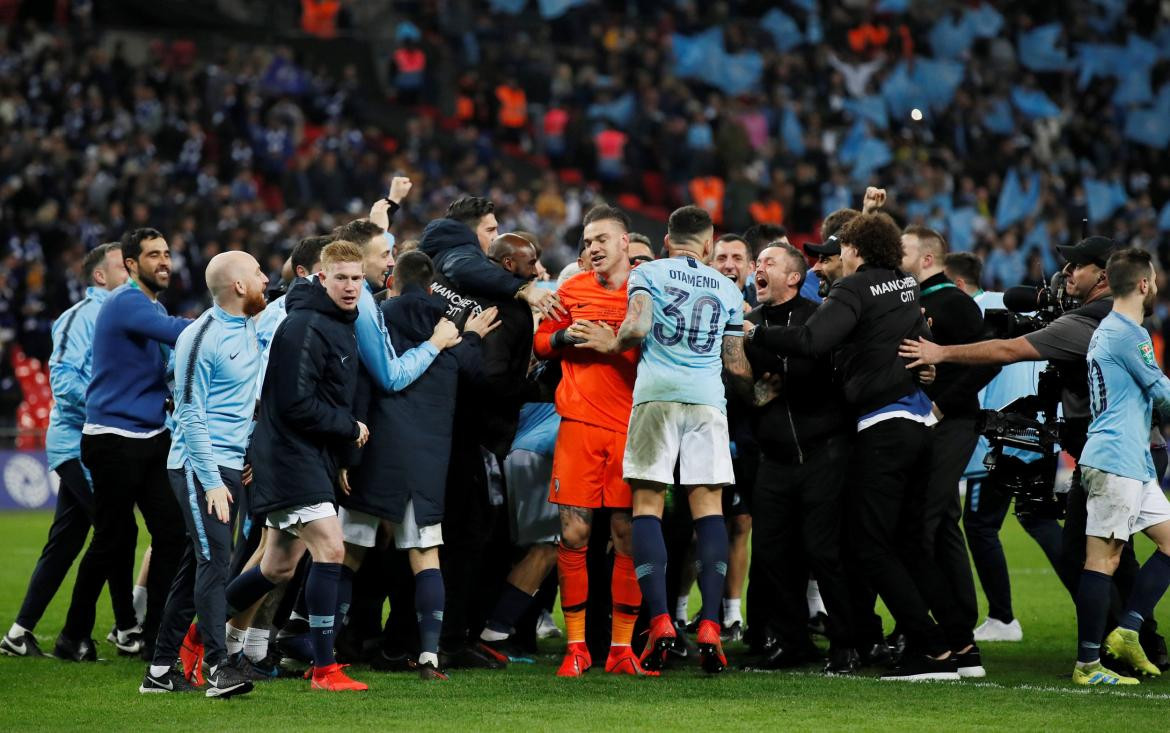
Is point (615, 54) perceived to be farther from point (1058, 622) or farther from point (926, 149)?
point (1058, 622)

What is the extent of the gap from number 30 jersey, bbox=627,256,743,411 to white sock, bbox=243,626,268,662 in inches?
90.5

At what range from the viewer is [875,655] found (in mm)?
8633

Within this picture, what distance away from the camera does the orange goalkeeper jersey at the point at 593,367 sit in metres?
8.25

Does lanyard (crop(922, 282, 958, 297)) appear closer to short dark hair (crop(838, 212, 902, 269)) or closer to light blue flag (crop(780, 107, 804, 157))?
short dark hair (crop(838, 212, 902, 269))

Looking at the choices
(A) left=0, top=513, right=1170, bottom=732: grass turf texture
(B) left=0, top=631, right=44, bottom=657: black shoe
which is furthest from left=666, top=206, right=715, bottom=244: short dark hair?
(B) left=0, top=631, right=44, bottom=657: black shoe

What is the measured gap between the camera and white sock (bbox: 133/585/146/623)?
30.6ft

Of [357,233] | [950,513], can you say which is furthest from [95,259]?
[950,513]

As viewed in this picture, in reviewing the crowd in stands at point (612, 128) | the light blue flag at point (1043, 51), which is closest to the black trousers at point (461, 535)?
the crowd in stands at point (612, 128)

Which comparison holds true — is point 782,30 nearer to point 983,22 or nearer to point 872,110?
point 872,110

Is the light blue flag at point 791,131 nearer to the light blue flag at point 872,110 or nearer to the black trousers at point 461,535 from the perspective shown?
the light blue flag at point 872,110

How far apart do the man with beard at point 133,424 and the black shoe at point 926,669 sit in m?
4.01

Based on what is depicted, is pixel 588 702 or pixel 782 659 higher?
pixel 782 659

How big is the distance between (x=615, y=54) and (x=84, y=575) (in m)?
21.5

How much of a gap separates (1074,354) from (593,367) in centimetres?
254
